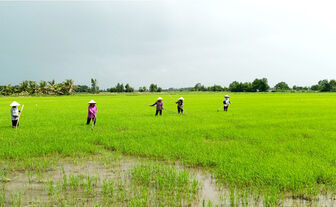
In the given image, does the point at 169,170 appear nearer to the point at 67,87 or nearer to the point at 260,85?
the point at 67,87

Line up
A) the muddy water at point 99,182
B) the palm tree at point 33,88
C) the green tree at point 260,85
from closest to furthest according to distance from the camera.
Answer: the muddy water at point 99,182, the palm tree at point 33,88, the green tree at point 260,85

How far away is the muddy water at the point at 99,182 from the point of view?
317 cm

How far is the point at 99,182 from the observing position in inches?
152

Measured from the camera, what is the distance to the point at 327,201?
318 cm

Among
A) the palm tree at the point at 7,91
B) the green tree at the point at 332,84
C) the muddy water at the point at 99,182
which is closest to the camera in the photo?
the muddy water at the point at 99,182

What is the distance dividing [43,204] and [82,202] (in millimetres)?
533

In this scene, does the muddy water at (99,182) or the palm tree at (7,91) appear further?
the palm tree at (7,91)

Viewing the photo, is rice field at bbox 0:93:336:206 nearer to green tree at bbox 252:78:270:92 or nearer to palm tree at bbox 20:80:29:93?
palm tree at bbox 20:80:29:93

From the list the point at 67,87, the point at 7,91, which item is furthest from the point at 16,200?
the point at 7,91

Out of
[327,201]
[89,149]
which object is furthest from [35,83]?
[327,201]

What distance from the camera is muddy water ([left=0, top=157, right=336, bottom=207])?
10.4ft

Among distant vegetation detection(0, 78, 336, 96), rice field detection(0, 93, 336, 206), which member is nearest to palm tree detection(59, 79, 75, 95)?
distant vegetation detection(0, 78, 336, 96)

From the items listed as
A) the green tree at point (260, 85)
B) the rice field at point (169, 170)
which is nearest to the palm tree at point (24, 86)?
the rice field at point (169, 170)

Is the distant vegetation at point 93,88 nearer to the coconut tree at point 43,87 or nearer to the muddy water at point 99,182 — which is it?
the coconut tree at point 43,87
